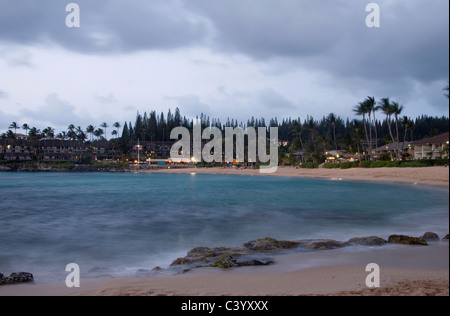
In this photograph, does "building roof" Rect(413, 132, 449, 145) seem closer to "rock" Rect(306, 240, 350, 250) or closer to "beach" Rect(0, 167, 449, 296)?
"beach" Rect(0, 167, 449, 296)

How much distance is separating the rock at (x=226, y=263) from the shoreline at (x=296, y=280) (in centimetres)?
21

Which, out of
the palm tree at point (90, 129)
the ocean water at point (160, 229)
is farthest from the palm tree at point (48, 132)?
the ocean water at point (160, 229)

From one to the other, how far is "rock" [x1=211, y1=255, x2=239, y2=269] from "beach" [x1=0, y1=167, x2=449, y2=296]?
0.20 m

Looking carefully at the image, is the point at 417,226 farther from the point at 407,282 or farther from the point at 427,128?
the point at 427,128

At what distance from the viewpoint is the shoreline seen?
549 cm

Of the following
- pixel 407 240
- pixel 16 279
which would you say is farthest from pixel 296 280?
Result: pixel 16 279

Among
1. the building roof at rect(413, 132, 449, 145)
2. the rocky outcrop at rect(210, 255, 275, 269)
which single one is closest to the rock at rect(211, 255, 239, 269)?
the rocky outcrop at rect(210, 255, 275, 269)

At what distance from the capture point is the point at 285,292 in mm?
5676

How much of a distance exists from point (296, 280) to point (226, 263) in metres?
Answer: 1.90

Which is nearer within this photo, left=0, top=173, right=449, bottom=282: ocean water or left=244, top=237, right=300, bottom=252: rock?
left=244, top=237, right=300, bottom=252: rock

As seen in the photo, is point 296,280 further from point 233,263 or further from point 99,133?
point 99,133

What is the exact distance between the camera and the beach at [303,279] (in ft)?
18.0

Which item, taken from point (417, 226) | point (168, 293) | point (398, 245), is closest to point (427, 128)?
point (417, 226)

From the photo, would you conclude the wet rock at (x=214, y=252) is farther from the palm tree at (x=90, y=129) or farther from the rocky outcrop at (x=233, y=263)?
the palm tree at (x=90, y=129)
